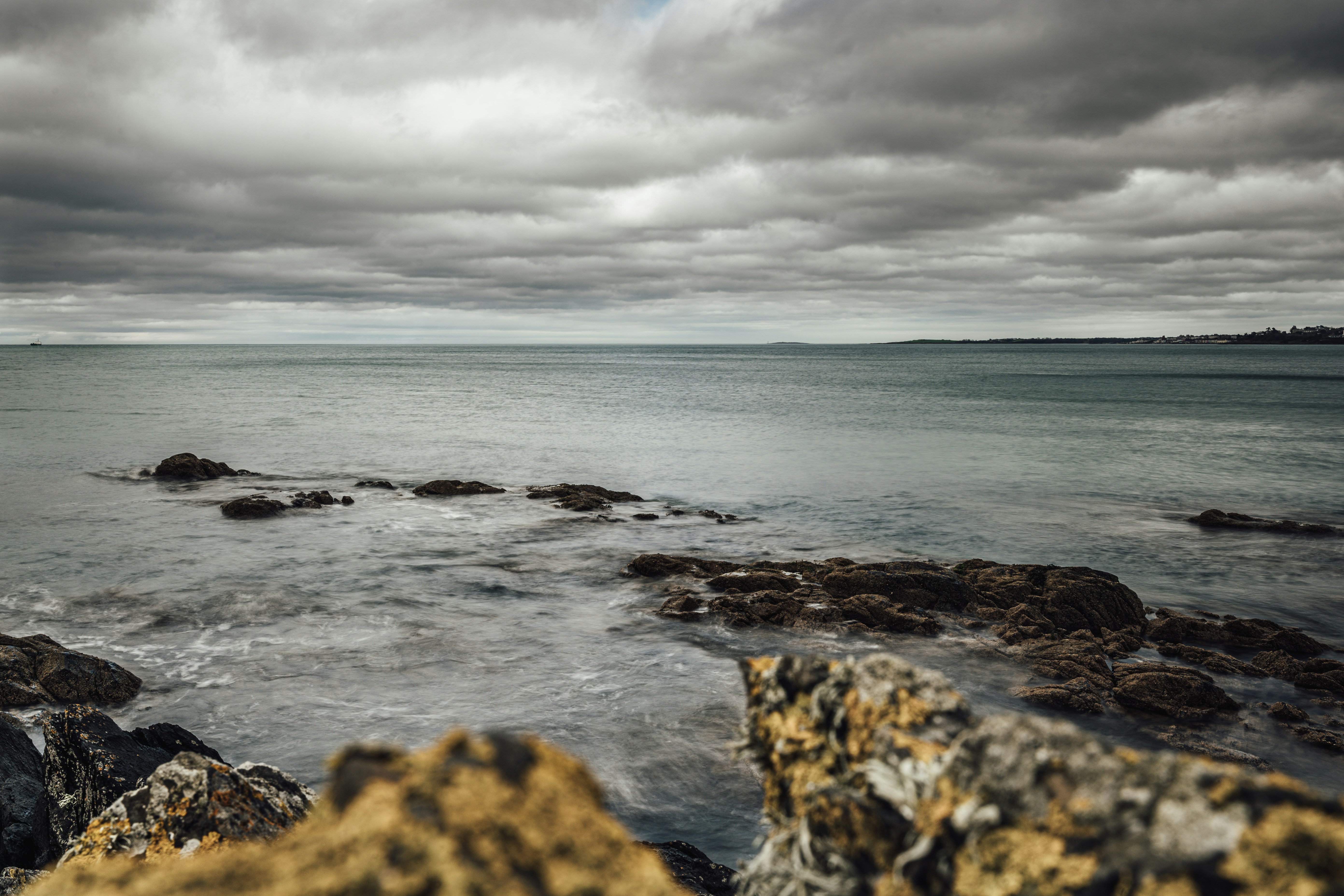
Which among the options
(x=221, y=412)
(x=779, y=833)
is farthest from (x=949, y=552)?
(x=221, y=412)

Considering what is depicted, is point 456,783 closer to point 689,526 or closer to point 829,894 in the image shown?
point 829,894

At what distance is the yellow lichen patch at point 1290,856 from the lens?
178cm

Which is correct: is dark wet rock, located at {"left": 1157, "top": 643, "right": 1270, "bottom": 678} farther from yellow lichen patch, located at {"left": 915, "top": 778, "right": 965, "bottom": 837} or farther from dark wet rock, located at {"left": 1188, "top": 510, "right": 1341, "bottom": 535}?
yellow lichen patch, located at {"left": 915, "top": 778, "right": 965, "bottom": 837}

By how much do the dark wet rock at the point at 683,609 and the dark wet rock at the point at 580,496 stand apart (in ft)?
35.9

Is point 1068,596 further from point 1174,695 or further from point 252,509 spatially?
point 252,509

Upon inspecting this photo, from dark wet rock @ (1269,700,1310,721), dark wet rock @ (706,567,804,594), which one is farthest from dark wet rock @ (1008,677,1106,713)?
dark wet rock @ (706,567,804,594)

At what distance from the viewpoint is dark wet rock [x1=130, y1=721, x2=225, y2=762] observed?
24.7 ft

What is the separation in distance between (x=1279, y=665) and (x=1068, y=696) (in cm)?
470

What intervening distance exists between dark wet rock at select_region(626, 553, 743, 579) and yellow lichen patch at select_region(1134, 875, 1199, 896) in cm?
1769

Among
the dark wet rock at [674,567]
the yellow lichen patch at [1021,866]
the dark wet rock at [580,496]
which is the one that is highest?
the yellow lichen patch at [1021,866]

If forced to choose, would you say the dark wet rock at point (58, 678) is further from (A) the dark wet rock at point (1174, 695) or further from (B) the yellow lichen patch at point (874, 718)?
(A) the dark wet rock at point (1174, 695)

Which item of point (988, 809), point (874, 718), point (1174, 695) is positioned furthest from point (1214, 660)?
point (988, 809)

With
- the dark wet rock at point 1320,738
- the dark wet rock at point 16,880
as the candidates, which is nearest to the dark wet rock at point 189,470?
the dark wet rock at point 16,880

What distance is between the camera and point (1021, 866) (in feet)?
6.92
